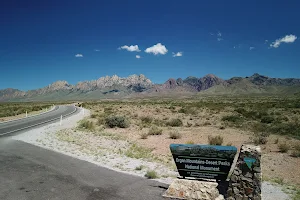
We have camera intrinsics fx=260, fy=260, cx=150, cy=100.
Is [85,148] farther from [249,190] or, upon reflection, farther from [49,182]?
[249,190]

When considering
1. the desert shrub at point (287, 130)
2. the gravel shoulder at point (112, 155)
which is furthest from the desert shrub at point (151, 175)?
the desert shrub at point (287, 130)

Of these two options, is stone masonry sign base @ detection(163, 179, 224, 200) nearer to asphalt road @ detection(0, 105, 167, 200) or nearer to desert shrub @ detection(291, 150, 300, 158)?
asphalt road @ detection(0, 105, 167, 200)

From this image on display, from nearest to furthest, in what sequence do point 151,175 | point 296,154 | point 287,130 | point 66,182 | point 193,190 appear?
point 193,190
point 66,182
point 151,175
point 296,154
point 287,130

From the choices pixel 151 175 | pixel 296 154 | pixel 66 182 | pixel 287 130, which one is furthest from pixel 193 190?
pixel 287 130

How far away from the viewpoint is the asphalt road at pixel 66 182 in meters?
7.59

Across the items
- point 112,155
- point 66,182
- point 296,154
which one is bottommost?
point 296,154

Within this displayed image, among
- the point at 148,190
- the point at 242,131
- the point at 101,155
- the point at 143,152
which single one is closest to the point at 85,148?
the point at 101,155

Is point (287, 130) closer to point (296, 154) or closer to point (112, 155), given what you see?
point (296, 154)

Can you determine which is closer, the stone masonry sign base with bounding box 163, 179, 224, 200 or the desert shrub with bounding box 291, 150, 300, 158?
the stone masonry sign base with bounding box 163, 179, 224, 200

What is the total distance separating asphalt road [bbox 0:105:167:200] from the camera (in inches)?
299

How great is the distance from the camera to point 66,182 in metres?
8.62

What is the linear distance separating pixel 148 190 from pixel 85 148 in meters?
7.33

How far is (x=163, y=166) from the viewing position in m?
10.9

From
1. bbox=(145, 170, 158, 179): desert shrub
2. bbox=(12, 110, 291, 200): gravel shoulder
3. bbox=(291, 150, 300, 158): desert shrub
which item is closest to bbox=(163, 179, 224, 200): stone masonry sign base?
bbox=(12, 110, 291, 200): gravel shoulder
